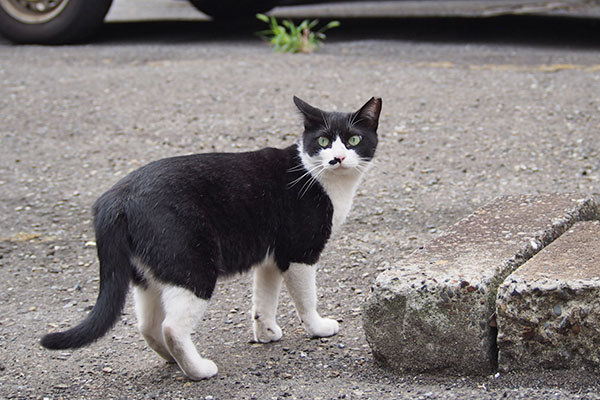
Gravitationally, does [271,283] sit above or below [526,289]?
below

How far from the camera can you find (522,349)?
2.77m

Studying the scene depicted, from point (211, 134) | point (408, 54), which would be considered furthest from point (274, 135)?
point (408, 54)

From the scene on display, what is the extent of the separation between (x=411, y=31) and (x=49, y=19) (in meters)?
3.73

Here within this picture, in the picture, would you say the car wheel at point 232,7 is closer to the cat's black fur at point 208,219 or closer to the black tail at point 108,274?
the cat's black fur at point 208,219

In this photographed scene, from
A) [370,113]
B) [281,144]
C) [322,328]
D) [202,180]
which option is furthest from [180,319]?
[281,144]

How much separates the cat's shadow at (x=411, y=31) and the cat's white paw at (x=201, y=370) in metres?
5.69

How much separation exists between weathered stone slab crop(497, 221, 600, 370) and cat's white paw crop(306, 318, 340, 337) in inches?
30.6

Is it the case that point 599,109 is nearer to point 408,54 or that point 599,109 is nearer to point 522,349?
point 408,54

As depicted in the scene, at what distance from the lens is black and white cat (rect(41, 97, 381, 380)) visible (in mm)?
2834

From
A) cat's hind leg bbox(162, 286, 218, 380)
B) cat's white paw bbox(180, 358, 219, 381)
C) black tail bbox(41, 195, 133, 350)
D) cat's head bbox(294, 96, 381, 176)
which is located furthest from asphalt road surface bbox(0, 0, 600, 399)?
cat's head bbox(294, 96, 381, 176)

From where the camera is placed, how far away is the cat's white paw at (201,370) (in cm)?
294

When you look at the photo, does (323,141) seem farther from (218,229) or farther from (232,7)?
(232,7)

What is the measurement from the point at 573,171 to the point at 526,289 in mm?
2464

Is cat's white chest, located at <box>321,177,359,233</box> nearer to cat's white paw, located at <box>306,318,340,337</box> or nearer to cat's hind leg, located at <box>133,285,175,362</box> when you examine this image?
cat's white paw, located at <box>306,318,340,337</box>
